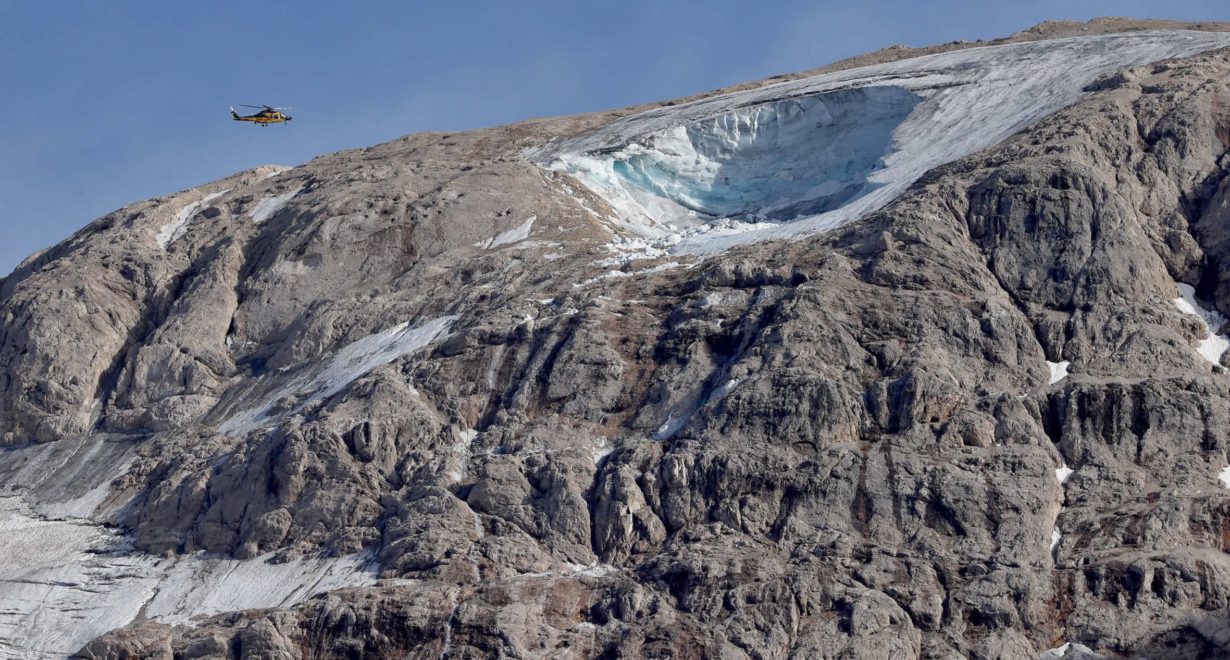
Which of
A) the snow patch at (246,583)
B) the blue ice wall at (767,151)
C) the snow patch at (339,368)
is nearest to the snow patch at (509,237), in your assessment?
the snow patch at (339,368)

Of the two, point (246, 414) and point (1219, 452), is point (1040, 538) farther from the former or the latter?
point (246, 414)

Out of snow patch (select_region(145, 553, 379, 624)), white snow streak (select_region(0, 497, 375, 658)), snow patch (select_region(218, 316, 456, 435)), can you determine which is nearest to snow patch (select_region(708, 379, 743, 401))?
snow patch (select_region(145, 553, 379, 624))

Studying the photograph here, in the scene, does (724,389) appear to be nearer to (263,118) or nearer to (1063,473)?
(1063,473)

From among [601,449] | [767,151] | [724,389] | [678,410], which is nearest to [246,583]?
[601,449]

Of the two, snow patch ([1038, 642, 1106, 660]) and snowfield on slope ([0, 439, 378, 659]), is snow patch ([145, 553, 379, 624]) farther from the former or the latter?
snow patch ([1038, 642, 1106, 660])

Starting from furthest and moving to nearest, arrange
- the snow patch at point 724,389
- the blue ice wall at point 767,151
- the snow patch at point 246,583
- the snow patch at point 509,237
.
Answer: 1. the blue ice wall at point 767,151
2. the snow patch at point 509,237
3. the snow patch at point 724,389
4. the snow patch at point 246,583

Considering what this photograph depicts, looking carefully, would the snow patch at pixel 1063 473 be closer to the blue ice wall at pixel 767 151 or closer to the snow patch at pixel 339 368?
the snow patch at pixel 339 368
